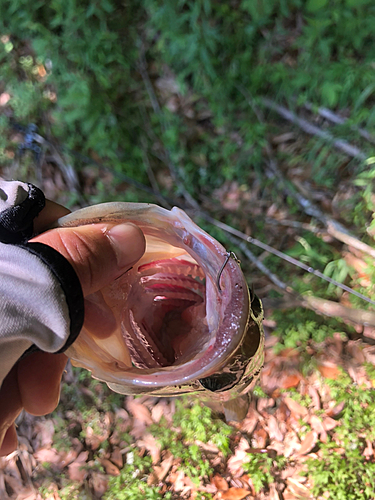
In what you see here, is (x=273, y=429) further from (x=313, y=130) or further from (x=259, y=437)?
(x=313, y=130)

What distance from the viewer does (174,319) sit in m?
1.66

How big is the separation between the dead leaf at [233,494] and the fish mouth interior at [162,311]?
5.62ft

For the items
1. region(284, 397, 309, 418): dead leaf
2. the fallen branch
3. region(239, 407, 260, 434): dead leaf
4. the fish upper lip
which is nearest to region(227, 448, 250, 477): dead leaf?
region(239, 407, 260, 434): dead leaf

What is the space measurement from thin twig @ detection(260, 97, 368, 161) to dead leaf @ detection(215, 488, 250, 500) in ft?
8.80

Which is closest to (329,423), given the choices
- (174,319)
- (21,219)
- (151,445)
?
(151,445)

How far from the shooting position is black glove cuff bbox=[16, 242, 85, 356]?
105 cm

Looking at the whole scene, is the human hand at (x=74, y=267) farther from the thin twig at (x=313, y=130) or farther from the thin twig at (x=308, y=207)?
the thin twig at (x=313, y=130)

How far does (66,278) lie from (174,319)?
0.70 m

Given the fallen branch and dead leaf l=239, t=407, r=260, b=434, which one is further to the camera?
dead leaf l=239, t=407, r=260, b=434

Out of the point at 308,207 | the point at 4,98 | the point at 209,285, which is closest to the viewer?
the point at 209,285

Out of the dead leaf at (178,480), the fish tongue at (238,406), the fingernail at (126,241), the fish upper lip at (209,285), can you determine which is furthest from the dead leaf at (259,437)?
the fingernail at (126,241)

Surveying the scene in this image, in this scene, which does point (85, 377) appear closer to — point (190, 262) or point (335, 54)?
point (190, 262)

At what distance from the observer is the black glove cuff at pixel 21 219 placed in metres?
1.18

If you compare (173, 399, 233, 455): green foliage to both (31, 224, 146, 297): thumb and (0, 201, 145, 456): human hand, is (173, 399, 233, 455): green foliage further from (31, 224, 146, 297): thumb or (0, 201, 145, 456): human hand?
(31, 224, 146, 297): thumb
